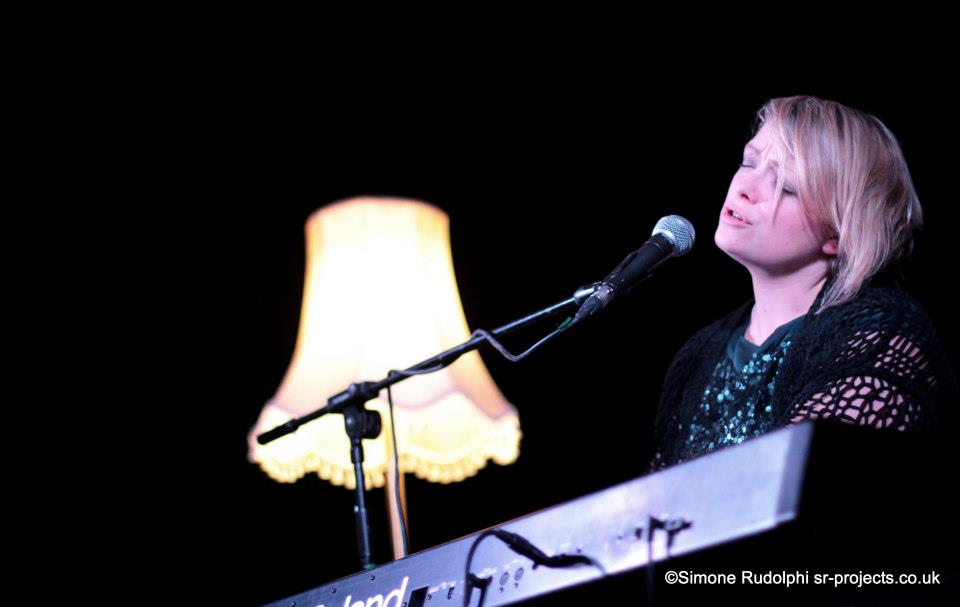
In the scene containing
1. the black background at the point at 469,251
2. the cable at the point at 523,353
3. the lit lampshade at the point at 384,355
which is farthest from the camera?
the black background at the point at 469,251

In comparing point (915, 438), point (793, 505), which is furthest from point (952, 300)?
point (793, 505)

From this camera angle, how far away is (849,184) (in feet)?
5.72

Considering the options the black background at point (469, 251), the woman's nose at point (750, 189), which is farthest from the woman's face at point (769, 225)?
the black background at point (469, 251)

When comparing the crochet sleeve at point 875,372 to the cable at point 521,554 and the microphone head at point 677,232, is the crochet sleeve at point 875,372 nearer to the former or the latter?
the microphone head at point 677,232

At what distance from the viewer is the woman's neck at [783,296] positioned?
5.93 ft

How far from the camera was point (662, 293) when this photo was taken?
3098 millimetres

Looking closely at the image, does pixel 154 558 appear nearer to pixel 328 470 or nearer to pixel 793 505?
pixel 328 470

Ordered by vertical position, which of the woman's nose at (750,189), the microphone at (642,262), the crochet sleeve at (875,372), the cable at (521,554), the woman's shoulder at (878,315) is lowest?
the cable at (521,554)

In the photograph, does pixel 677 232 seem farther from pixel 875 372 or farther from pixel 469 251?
pixel 469 251

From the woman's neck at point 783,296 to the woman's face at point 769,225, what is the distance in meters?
0.02

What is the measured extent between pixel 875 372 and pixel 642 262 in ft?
1.15

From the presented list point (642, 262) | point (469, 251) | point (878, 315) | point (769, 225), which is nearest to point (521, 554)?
point (642, 262)

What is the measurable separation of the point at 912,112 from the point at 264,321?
1.90m

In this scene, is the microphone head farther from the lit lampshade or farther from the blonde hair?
the lit lampshade
